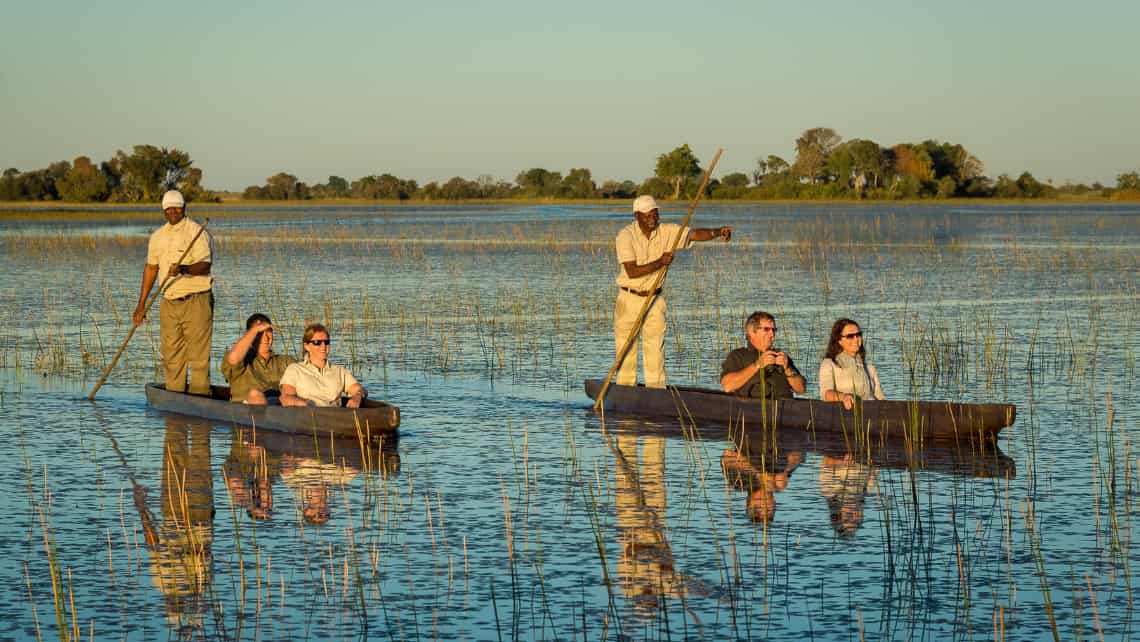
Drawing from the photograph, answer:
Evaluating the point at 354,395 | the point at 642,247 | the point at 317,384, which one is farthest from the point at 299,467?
the point at 642,247

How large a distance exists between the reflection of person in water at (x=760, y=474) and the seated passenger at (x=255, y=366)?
4.22m

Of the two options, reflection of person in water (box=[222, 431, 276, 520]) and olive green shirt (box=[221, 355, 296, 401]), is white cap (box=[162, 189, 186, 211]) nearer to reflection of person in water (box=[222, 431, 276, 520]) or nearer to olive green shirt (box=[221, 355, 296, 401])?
olive green shirt (box=[221, 355, 296, 401])

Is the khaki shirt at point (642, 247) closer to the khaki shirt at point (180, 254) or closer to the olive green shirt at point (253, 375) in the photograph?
the olive green shirt at point (253, 375)

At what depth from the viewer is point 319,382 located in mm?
13523

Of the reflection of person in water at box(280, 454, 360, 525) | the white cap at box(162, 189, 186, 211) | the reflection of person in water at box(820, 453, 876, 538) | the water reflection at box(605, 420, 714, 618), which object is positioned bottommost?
the reflection of person in water at box(820, 453, 876, 538)

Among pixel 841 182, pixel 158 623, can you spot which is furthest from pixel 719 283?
pixel 841 182

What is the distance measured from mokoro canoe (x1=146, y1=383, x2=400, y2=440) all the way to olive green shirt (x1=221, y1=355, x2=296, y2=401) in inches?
6.3

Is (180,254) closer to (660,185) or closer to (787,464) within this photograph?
(787,464)

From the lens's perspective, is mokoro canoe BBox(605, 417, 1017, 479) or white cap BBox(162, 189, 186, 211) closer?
mokoro canoe BBox(605, 417, 1017, 479)

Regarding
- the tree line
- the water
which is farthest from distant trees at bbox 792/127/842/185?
the water

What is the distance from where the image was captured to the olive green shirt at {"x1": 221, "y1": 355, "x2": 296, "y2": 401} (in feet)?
47.3

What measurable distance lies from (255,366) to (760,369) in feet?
14.9

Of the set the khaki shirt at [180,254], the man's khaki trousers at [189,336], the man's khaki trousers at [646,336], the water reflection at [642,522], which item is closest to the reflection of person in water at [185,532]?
the man's khaki trousers at [189,336]

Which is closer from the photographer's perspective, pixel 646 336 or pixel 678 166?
pixel 646 336
